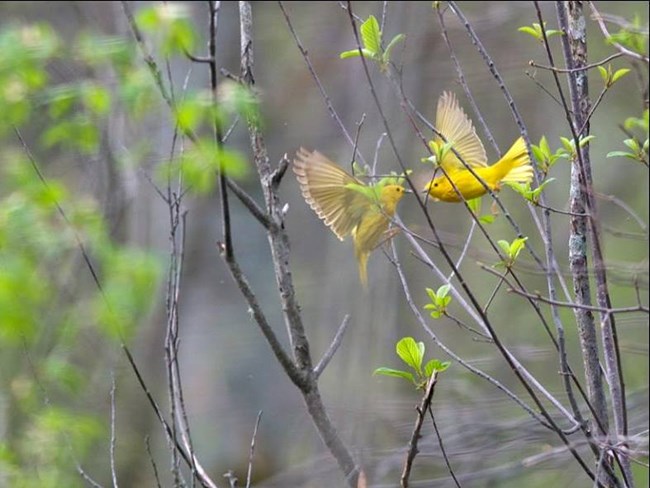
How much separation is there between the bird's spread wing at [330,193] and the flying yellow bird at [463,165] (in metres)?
0.15

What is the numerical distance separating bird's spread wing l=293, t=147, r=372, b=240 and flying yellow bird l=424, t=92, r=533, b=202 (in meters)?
0.15

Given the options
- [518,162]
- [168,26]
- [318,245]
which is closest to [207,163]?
[168,26]

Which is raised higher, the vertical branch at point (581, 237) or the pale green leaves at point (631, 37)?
the pale green leaves at point (631, 37)

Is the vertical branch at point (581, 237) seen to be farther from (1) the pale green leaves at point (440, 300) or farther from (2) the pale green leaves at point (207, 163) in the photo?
(2) the pale green leaves at point (207, 163)

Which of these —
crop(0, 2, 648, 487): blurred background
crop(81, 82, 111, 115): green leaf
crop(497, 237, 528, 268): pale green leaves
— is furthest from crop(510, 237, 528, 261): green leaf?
crop(0, 2, 648, 487): blurred background

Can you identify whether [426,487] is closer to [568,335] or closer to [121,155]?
[121,155]

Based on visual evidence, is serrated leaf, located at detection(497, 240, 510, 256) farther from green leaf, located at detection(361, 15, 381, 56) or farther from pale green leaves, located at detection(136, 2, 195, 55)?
pale green leaves, located at detection(136, 2, 195, 55)

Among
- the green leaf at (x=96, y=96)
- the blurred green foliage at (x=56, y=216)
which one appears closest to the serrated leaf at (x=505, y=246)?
the blurred green foliage at (x=56, y=216)

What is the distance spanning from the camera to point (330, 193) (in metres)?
2.10

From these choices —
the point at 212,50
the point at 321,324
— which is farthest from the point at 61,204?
the point at 321,324

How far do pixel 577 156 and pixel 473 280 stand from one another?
3353 mm

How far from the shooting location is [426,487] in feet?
8.57

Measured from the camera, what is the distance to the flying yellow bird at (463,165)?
6.40 feet

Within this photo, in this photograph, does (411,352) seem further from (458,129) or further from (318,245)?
(318,245)
